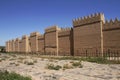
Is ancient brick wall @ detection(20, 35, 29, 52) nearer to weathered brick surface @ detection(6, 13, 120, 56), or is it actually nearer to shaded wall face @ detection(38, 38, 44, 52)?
shaded wall face @ detection(38, 38, 44, 52)

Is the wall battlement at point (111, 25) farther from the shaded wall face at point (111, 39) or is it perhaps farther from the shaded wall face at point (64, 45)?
the shaded wall face at point (64, 45)

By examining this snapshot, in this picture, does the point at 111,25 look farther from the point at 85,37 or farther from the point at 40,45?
the point at 40,45

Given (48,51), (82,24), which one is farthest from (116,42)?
(48,51)

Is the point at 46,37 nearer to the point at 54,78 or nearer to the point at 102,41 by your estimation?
the point at 102,41

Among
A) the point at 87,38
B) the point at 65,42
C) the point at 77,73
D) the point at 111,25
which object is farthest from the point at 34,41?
the point at 77,73

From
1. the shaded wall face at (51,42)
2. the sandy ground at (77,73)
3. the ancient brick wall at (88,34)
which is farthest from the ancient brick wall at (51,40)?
the sandy ground at (77,73)

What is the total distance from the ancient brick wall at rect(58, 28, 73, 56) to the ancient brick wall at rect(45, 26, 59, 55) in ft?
3.16

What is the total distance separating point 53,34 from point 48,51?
333 centimetres

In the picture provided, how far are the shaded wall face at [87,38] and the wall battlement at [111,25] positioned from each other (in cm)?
76

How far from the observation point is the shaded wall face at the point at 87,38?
2089cm

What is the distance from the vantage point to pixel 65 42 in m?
26.8

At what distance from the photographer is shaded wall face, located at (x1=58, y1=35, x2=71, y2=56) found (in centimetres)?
2606

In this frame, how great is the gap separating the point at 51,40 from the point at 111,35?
12900mm

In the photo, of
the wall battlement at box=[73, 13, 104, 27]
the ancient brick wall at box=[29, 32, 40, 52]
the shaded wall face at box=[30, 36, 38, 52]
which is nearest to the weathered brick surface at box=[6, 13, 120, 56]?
the wall battlement at box=[73, 13, 104, 27]
